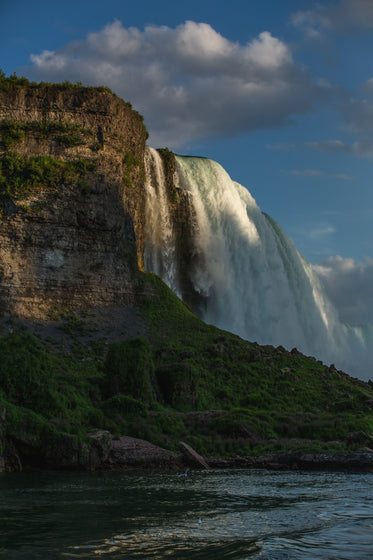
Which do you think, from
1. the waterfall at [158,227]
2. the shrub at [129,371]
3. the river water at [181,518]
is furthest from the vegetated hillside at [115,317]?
the river water at [181,518]

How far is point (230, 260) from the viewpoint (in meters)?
57.6

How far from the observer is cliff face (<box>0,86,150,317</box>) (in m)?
43.4

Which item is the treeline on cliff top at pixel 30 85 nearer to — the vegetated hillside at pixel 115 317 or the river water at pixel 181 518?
the vegetated hillside at pixel 115 317

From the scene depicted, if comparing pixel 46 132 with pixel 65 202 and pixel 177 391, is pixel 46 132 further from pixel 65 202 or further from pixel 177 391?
pixel 177 391

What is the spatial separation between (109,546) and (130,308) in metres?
37.2

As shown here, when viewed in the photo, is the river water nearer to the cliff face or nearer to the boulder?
the boulder

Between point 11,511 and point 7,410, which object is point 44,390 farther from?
point 11,511

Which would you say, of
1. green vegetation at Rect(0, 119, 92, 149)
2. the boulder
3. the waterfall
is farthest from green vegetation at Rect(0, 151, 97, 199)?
the boulder

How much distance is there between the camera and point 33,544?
388 inches

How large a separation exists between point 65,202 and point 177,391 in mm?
19137

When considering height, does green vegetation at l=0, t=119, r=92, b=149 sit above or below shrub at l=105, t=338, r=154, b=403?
above

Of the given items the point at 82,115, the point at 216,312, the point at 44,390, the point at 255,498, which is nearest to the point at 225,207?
the point at 216,312

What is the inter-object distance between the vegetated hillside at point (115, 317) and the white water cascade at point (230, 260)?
9.22 feet

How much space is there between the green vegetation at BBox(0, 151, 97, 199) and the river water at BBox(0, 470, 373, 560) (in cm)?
2843
